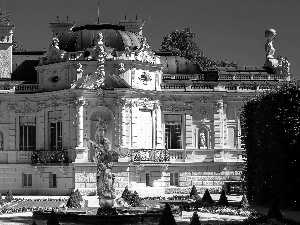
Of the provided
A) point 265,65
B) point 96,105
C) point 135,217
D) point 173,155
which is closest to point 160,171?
point 173,155

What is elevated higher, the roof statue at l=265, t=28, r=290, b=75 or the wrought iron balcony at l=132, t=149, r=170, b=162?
the roof statue at l=265, t=28, r=290, b=75

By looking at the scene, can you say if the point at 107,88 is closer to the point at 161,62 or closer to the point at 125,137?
the point at 125,137

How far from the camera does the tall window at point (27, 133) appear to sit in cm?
5512

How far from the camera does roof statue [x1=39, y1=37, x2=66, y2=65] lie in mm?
54219

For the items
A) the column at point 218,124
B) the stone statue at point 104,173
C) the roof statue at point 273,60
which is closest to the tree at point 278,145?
the stone statue at point 104,173

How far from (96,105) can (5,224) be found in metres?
23.0

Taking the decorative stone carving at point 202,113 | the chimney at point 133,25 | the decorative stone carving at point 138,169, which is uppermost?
the chimney at point 133,25

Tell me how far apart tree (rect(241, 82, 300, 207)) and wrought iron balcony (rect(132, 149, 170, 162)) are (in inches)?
493

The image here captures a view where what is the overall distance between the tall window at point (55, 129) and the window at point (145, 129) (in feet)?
20.3

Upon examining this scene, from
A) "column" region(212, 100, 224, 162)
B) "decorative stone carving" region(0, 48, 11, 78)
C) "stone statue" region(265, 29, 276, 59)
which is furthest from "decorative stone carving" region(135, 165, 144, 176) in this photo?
"stone statue" region(265, 29, 276, 59)

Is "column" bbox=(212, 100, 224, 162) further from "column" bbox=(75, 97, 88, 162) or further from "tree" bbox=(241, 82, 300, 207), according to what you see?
"tree" bbox=(241, 82, 300, 207)

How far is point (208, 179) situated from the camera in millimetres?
55656

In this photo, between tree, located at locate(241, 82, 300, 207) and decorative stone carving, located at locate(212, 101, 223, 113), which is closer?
tree, located at locate(241, 82, 300, 207)

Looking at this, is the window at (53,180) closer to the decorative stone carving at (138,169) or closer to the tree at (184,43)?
the decorative stone carving at (138,169)
